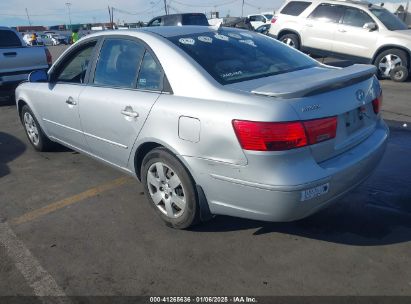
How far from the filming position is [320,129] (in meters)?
2.66

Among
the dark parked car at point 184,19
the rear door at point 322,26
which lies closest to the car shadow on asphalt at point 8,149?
the rear door at point 322,26

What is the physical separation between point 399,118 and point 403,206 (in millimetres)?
3407

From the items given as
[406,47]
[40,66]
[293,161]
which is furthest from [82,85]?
[406,47]

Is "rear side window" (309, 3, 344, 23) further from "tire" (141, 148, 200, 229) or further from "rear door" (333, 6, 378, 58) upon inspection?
"tire" (141, 148, 200, 229)

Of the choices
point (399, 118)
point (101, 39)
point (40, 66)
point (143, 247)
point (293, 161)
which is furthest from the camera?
point (40, 66)

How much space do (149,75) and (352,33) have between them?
330 inches

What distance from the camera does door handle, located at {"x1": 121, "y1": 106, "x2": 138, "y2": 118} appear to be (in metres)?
3.41

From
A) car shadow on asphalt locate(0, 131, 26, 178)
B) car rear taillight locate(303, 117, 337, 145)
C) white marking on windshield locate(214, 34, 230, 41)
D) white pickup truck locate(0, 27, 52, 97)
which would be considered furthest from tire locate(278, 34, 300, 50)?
car rear taillight locate(303, 117, 337, 145)

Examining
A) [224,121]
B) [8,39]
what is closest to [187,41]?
[224,121]

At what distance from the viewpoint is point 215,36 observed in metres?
3.68

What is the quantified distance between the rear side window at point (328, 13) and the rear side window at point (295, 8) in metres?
0.48

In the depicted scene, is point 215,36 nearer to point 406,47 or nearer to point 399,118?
point 399,118

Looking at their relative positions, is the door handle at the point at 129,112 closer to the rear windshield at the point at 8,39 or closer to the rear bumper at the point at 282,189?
the rear bumper at the point at 282,189

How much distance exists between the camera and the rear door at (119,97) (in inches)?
134
